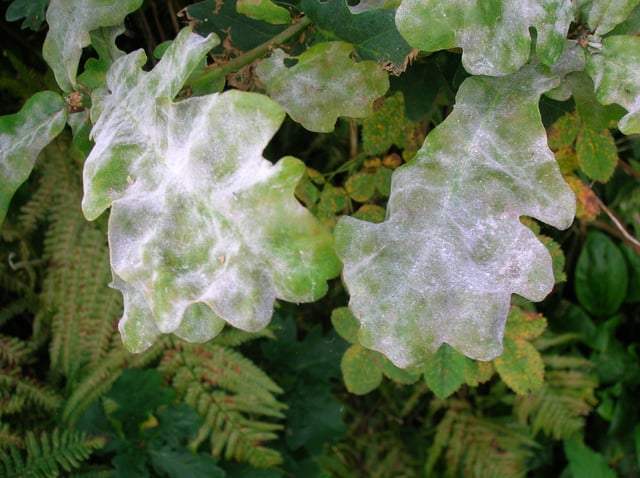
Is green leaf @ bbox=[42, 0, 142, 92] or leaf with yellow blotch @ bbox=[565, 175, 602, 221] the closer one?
green leaf @ bbox=[42, 0, 142, 92]

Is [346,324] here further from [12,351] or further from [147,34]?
[12,351]

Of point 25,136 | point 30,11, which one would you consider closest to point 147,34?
point 30,11

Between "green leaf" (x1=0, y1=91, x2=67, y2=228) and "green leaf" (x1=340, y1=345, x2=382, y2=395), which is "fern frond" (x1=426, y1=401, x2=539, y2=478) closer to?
"green leaf" (x1=340, y1=345, x2=382, y2=395)

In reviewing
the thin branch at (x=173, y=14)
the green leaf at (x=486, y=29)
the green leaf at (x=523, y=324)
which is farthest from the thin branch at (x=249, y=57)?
the green leaf at (x=523, y=324)

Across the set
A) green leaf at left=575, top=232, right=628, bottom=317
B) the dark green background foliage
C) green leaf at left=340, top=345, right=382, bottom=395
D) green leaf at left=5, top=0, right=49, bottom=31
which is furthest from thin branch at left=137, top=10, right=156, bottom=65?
green leaf at left=575, top=232, right=628, bottom=317

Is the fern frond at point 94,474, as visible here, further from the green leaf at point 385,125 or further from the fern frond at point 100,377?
the green leaf at point 385,125

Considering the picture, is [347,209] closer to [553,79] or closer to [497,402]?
[553,79]
